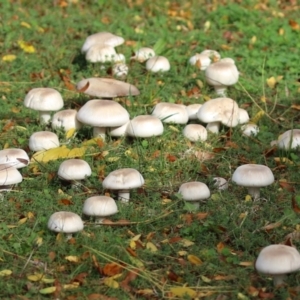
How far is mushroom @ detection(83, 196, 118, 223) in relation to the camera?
226 inches

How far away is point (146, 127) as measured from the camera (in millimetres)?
7078

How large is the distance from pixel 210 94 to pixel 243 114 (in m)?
1.00

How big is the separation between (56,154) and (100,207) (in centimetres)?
139

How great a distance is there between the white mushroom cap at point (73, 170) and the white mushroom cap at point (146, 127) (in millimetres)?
882

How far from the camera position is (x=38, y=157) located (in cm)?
697

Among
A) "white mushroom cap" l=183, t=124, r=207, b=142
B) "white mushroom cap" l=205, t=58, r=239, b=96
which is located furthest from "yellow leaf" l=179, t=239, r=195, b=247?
"white mushroom cap" l=205, t=58, r=239, b=96

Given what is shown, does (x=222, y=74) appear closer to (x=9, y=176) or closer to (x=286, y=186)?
(x=286, y=186)

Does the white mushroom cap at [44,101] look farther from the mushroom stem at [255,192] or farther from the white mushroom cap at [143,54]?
the mushroom stem at [255,192]

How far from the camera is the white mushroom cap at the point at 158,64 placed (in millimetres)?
8898

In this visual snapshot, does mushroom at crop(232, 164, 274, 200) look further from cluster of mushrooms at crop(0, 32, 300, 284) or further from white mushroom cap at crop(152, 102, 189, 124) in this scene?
white mushroom cap at crop(152, 102, 189, 124)

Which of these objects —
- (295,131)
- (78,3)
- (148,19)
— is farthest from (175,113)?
(78,3)

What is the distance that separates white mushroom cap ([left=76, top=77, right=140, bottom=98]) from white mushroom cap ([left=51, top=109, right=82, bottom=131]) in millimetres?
283

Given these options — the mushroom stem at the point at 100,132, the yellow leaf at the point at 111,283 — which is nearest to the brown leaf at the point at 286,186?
the mushroom stem at the point at 100,132

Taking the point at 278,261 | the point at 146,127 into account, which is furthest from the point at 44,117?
the point at 278,261
